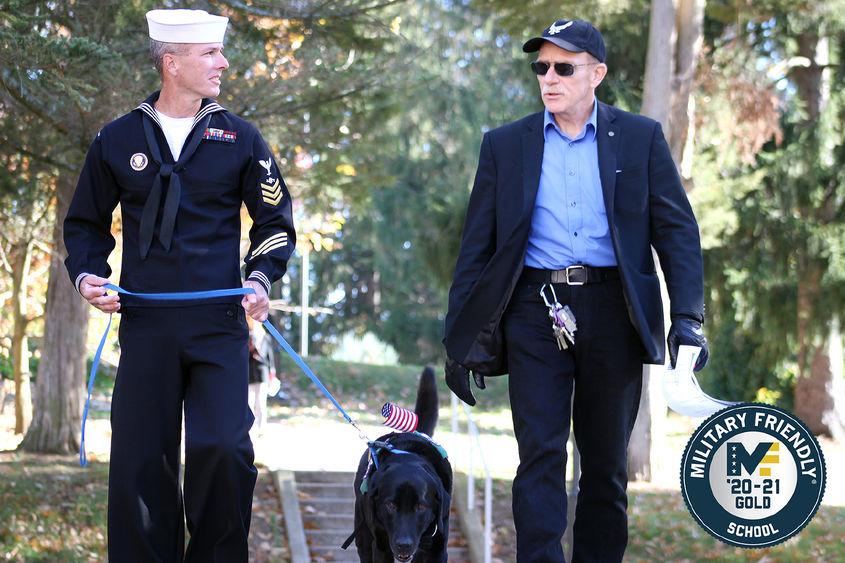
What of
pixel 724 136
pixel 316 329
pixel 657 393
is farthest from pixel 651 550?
pixel 316 329

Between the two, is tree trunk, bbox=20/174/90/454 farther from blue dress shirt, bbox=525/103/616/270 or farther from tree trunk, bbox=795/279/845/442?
tree trunk, bbox=795/279/845/442

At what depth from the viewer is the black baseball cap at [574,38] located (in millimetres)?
3699

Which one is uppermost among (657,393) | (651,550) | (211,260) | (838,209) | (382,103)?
(382,103)

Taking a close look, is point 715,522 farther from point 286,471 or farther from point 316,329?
point 316,329

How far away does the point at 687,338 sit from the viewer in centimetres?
351

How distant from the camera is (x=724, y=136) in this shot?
12.9 metres

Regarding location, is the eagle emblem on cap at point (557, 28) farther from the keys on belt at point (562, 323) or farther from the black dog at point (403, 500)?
the black dog at point (403, 500)

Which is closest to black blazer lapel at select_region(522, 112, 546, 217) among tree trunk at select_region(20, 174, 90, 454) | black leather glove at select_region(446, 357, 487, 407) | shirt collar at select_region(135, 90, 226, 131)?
black leather glove at select_region(446, 357, 487, 407)

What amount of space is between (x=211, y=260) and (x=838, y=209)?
13521mm

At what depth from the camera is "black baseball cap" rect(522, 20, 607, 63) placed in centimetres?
370

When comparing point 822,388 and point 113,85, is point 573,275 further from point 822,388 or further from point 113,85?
point 822,388

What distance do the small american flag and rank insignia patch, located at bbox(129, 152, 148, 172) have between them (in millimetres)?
1492

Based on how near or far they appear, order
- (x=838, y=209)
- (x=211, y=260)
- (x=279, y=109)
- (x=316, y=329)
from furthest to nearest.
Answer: (x=316, y=329)
(x=838, y=209)
(x=279, y=109)
(x=211, y=260)

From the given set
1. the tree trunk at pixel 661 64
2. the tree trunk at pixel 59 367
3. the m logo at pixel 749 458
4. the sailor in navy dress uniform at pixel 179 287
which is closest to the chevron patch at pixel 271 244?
the sailor in navy dress uniform at pixel 179 287
